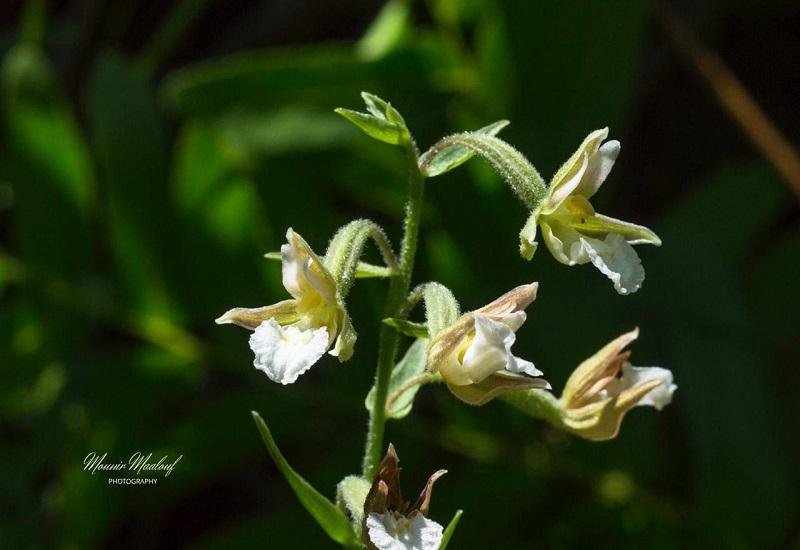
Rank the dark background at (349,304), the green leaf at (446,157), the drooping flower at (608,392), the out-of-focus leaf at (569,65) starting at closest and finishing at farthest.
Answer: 1. the green leaf at (446,157)
2. the drooping flower at (608,392)
3. the dark background at (349,304)
4. the out-of-focus leaf at (569,65)

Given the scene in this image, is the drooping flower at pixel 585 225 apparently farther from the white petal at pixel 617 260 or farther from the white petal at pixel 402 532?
the white petal at pixel 402 532

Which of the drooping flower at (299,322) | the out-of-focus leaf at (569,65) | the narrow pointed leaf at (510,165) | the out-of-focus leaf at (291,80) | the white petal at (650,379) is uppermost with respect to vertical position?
the drooping flower at (299,322)

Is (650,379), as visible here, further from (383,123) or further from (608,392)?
(383,123)

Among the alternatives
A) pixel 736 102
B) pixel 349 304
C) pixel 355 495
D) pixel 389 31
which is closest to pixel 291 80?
pixel 389 31

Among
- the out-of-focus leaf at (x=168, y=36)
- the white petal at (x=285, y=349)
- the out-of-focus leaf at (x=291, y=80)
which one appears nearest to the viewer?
the white petal at (x=285, y=349)

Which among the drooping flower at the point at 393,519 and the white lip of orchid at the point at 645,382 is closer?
the drooping flower at the point at 393,519

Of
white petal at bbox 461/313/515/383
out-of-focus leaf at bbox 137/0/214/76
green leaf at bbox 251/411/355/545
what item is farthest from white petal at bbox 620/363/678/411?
out-of-focus leaf at bbox 137/0/214/76

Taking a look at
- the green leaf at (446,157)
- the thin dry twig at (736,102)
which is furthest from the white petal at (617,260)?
the thin dry twig at (736,102)
